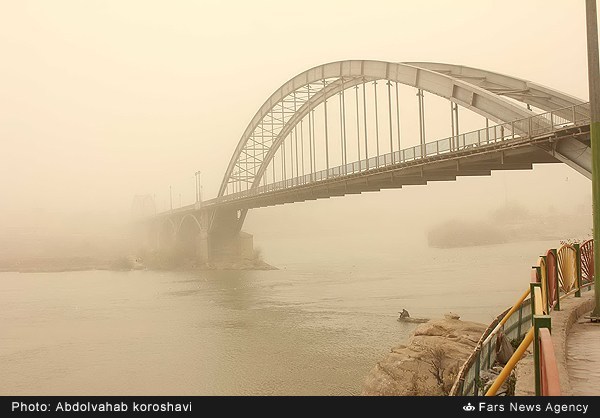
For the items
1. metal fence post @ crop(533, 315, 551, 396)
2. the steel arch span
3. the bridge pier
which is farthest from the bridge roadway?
the bridge pier

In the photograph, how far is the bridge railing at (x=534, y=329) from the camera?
414 centimetres

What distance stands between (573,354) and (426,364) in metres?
6.85

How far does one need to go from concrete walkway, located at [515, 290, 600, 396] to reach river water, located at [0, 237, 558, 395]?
28.3ft

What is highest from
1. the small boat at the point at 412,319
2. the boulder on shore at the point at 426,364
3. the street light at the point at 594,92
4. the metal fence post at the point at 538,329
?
the street light at the point at 594,92

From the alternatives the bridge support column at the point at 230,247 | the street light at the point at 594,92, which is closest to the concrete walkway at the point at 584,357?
the street light at the point at 594,92

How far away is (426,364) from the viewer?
13.1m

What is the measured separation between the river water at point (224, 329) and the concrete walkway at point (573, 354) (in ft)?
28.3

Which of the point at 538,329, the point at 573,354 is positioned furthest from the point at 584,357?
the point at 538,329

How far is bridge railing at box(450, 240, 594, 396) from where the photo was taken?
13.6ft

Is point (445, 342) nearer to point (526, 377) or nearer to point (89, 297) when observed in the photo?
point (526, 377)
